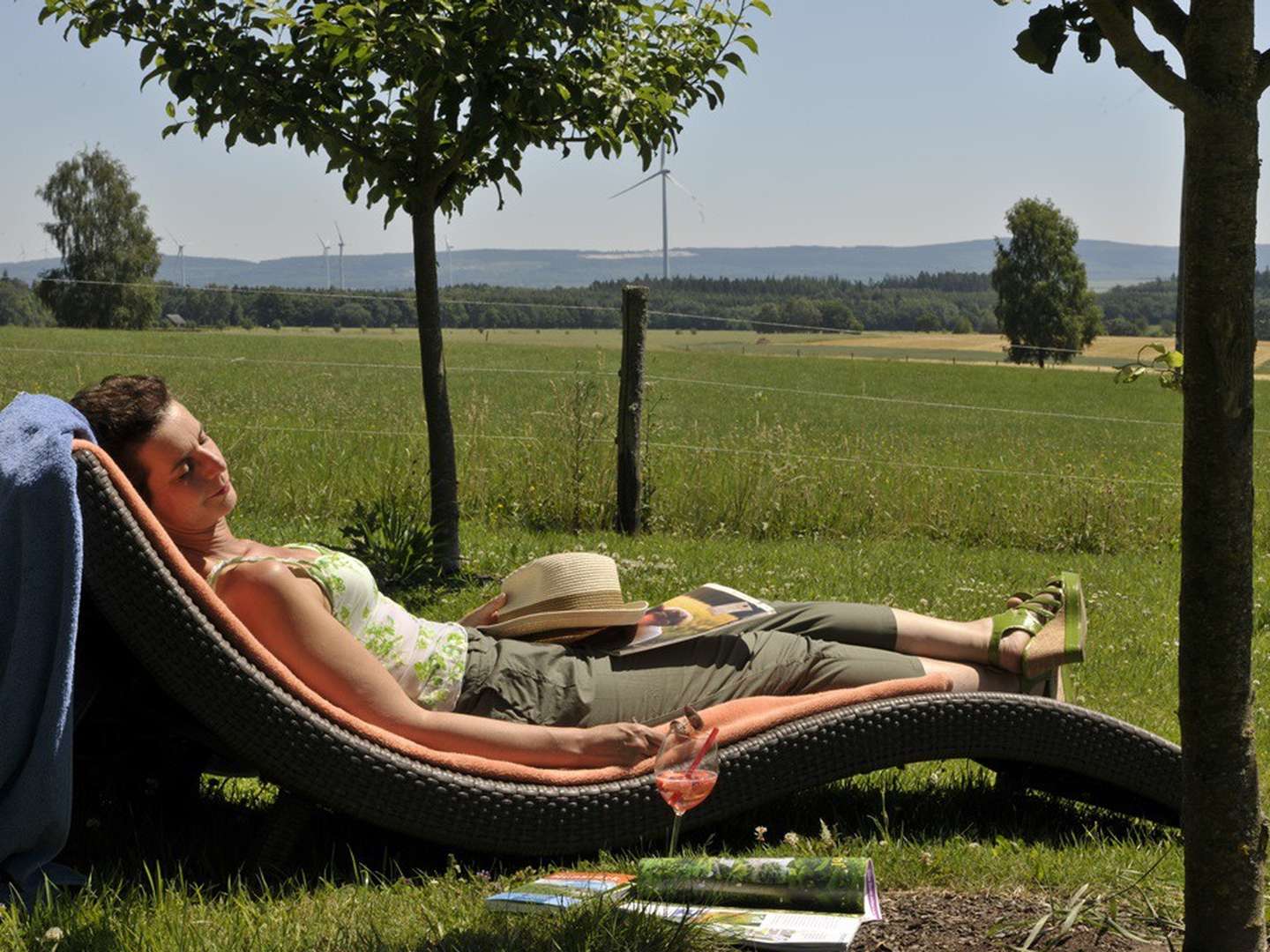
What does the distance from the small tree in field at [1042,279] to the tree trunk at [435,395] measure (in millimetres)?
84571

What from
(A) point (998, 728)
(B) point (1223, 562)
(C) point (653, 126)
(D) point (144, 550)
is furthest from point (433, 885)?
(C) point (653, 126)

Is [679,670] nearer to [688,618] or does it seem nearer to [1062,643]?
[688,618]

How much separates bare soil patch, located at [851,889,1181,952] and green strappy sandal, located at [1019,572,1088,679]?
0.90 m

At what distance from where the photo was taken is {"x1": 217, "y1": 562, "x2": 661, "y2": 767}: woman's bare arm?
324cm

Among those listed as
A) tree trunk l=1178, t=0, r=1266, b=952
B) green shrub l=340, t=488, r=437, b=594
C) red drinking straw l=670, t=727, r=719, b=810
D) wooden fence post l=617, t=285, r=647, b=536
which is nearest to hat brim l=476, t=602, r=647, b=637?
red drinking straw l=670, t=727, r=719, b=810

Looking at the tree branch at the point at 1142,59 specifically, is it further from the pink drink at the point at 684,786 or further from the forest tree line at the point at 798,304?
the forest tree line at the point at 798,304

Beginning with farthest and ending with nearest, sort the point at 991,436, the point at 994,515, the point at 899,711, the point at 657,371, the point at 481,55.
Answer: the point at 657,371, the point at 991,436, the point at 994,515, the point at 481,55, the point at 899,711

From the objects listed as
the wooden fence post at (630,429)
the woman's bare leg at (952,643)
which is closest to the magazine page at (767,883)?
the woman's bare leg at (952,643)

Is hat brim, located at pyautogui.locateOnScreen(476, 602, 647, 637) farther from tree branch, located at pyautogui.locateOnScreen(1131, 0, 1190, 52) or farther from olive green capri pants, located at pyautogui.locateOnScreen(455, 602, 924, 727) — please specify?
tree branch, located at pyautogui.locateOnScreen(1131, 0, 1190, 52)

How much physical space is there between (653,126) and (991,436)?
1813 cm

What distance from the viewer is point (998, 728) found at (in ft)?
11.6

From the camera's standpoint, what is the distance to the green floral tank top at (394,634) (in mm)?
3367

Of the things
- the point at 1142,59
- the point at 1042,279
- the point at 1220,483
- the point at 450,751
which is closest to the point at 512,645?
the point at 450,751

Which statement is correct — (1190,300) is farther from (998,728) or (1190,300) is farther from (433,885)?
(433,885)
